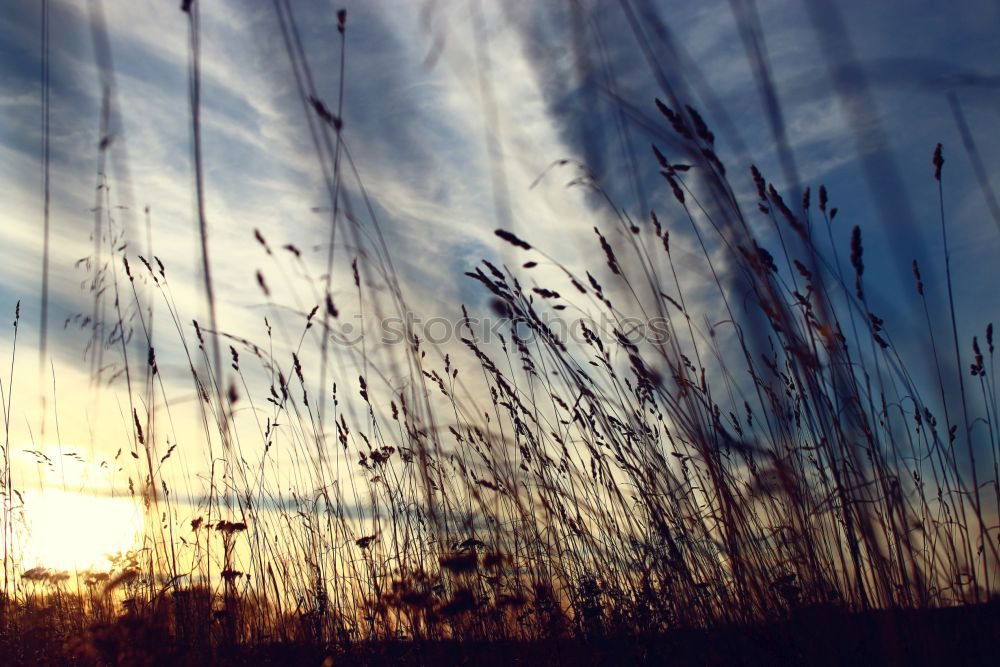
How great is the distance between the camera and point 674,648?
1.67 meters

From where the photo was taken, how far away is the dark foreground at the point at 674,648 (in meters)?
1.32

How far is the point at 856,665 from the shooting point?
4.46 feet

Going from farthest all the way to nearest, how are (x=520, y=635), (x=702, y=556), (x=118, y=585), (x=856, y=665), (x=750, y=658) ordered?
1. (x=118, y=585)
2. (x=520, y=635)
3. (x=702, y=556)
4. (x=750, y=658)
5. (x=856, y=665)

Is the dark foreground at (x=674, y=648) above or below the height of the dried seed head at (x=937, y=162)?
below

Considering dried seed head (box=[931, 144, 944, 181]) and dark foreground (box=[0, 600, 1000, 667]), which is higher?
dried seed head (box=[931, 144, 944, 181])

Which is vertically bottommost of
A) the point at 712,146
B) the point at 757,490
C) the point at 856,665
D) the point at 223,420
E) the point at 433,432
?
the point at 856,665

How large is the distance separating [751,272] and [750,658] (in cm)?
85

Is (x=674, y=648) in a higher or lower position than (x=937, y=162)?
lower

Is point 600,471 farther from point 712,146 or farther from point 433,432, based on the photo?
point 712,146

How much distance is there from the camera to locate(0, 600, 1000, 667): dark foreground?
1316mm

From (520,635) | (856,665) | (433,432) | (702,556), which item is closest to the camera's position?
(856,665)

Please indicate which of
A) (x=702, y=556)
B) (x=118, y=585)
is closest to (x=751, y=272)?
(x=702, y=556)

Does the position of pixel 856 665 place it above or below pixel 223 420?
below

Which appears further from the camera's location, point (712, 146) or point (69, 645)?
point (69, 645)
